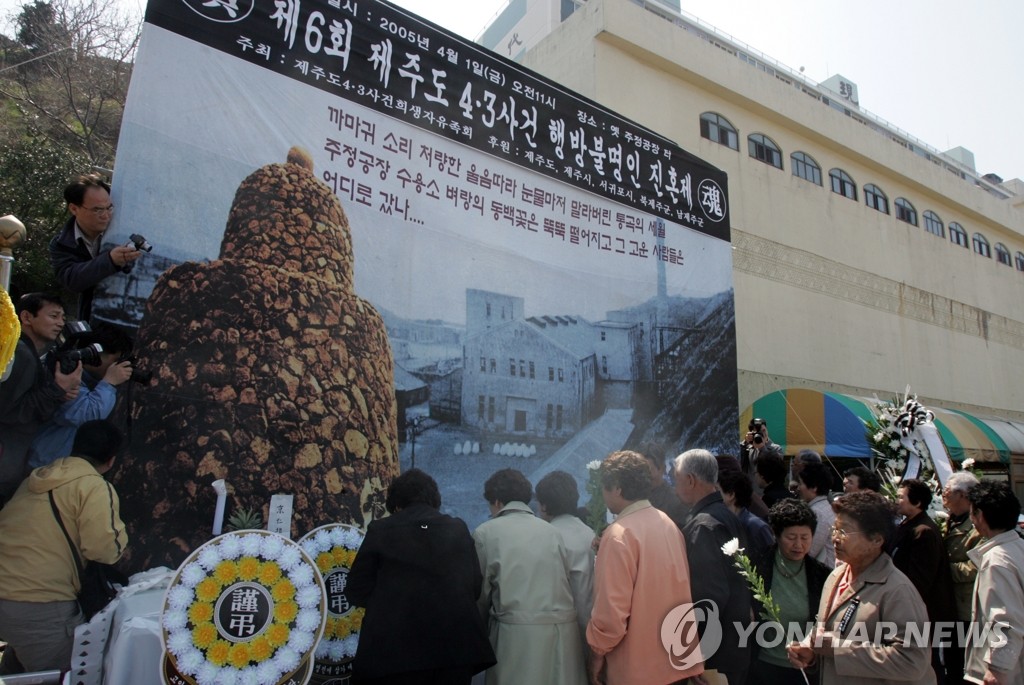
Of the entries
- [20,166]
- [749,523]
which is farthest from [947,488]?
[20,166]

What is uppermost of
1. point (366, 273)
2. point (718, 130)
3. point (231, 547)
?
point (718, 130)

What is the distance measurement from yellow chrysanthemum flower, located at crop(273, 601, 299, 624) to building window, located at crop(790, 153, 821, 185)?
13267mm

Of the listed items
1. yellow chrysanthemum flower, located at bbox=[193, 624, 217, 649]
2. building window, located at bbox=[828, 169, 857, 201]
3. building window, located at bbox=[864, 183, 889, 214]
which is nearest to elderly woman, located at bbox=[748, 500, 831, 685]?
yellow chrysanthemum flower, located at bbox=[193, 624, 217, 649]

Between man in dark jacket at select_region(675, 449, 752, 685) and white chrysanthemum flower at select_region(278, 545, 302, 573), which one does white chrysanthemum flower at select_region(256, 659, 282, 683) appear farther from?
man in dark jacket at select_region(675, 449, 752, 685)

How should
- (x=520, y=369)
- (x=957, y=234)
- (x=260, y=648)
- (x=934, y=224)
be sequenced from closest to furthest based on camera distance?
(x=260, y=648), (x=520, y=369), (x=934, y=224), (x=957, y=234)

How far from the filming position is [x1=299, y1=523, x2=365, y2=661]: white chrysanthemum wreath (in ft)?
9.33

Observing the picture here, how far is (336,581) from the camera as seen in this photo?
117 inches

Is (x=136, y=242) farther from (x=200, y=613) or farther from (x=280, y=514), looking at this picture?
(x=200, y=613)

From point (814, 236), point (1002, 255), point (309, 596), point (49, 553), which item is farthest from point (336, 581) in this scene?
point (1002, 255)

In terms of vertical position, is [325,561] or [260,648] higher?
[325,561]

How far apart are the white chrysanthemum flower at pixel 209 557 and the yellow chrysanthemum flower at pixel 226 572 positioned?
0.02 meters

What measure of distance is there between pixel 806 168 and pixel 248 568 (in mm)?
13883

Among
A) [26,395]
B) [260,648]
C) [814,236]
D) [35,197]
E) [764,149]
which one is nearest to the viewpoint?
[260,648]

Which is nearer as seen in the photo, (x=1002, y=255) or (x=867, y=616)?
(x=867, y=616)
